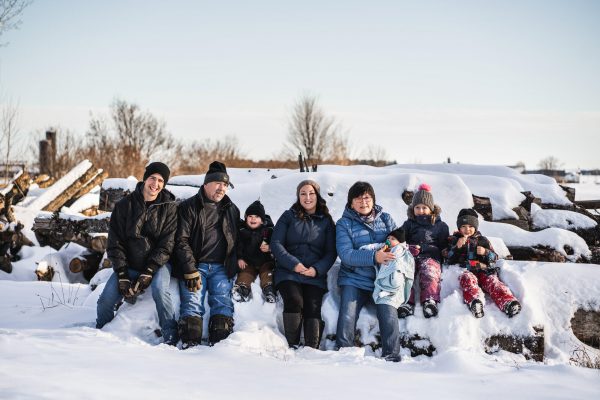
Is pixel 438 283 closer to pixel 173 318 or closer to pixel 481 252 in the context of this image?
pixel 481 252

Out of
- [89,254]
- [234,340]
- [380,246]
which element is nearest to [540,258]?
[380,246]

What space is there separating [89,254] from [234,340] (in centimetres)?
629

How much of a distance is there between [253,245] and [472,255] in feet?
6.99

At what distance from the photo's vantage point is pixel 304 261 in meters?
4.92

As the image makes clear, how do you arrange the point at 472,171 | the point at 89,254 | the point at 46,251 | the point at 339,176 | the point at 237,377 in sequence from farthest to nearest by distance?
the point at 472,171, the point at 46,251, the point at 89,254, the point at 339,176, the point at 237,377

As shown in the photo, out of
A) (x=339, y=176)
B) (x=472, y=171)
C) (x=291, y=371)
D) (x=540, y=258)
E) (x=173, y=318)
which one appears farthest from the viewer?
(x=472, y=171)

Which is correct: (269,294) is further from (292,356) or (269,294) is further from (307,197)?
(307,197)

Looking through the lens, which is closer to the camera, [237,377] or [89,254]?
[237,377]

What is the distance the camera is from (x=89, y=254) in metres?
9.61

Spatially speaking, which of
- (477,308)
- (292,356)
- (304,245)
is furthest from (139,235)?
(477,308)

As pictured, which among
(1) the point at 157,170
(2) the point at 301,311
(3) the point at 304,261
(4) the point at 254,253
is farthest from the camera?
(4) the point at 254,253

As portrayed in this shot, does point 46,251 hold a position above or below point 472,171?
below

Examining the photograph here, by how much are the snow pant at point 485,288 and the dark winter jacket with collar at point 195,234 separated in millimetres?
2174

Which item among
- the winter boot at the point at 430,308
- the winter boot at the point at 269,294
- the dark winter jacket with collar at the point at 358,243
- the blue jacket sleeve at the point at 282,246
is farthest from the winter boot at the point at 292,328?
the winter boot at the point at 430,308
